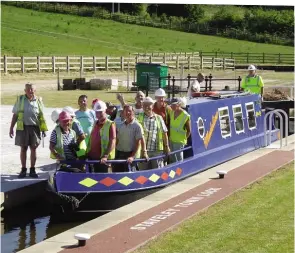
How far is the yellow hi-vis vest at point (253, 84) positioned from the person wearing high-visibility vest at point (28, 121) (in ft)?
24.8

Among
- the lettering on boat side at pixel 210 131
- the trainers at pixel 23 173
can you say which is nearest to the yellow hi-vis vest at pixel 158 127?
the trainers at pixel 23 173

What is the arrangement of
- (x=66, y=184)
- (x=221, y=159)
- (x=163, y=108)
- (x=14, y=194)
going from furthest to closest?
(x=221, y=159) < (x=163, y=108) < (x=14, y=194) < (x=66, y=184)

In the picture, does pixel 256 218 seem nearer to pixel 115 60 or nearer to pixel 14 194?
pixel 14 194

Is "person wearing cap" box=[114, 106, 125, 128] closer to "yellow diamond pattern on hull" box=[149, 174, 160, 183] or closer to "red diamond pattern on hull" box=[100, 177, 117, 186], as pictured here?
"red diamond pattern on hull" box=[100, 177, 117, 186]

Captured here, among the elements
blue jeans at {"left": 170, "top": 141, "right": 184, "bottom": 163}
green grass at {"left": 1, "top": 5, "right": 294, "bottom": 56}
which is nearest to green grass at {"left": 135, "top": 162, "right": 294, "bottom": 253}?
blue jeans at {"left": 170, "top": 141, "right": 184, "bottom": 163}

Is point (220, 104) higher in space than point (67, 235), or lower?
higher

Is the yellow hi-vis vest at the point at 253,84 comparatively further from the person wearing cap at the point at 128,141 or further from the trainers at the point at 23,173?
the trainers at the point at 23,173

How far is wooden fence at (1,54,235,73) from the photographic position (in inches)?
1766

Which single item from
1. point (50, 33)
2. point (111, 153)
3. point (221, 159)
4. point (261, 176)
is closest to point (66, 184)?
point (111, 153)

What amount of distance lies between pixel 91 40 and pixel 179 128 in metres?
48.9

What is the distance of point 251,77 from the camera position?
20312 mm

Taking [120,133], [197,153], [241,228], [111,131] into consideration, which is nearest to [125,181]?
[120,133]

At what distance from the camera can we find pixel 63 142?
41.4ft

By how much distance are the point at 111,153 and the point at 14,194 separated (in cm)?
194
